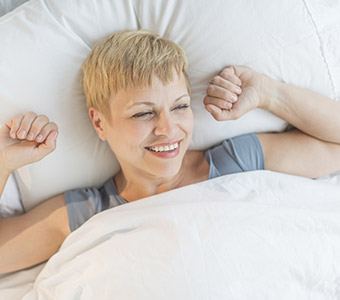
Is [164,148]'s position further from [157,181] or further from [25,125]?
[25,125]

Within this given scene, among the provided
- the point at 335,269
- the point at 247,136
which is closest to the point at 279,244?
the point at 335,269

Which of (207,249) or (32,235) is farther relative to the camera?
(32,235)

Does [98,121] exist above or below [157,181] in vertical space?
above

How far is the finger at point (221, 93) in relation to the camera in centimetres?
110

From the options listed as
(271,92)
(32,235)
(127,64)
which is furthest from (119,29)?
(32,235)

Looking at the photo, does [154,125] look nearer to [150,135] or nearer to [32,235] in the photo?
[150,135]

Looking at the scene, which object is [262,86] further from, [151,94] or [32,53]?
[32,53]

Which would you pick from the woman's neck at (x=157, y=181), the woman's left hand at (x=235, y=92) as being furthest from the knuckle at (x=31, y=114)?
the woman's left hand at (x=235, y=92)

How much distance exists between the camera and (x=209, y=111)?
44.1 inches

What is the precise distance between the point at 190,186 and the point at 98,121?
221 mm

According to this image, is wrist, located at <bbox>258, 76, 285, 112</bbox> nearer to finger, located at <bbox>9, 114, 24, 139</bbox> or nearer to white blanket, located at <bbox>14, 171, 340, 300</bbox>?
white blanket, located at <bbox>14, 171, 340, 300</bbox>

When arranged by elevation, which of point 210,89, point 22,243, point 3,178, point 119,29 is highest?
point 119,29

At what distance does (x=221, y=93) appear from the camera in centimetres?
111

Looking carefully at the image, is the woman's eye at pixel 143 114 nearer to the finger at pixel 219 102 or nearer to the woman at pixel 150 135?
the woman at pixel 150 135
